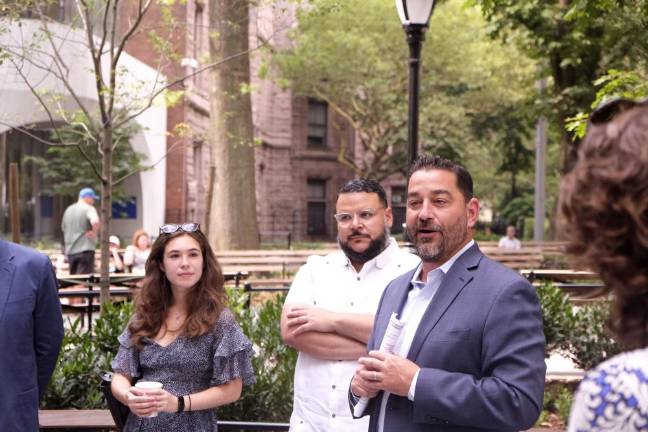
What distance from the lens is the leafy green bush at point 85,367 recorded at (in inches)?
257

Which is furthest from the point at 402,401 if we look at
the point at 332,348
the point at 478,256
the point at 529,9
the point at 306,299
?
the point at 529,9

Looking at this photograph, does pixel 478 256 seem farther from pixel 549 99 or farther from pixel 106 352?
pixel 549 99

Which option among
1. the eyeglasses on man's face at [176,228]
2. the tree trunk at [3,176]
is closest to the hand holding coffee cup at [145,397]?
the eyeglasses on man's face at [176,228]

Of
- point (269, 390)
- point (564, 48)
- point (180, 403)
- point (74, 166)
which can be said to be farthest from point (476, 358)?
point (74, 166)

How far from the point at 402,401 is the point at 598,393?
5.31ft

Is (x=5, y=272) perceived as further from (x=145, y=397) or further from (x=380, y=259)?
(x=380, y=259)

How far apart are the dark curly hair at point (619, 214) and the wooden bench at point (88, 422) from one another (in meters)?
4.24

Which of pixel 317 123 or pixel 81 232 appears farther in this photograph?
pixel 317 123

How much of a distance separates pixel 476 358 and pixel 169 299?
6.45 ft

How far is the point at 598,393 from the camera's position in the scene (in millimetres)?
1526

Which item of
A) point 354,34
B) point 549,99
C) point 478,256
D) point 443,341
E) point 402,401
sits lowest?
point 402,401


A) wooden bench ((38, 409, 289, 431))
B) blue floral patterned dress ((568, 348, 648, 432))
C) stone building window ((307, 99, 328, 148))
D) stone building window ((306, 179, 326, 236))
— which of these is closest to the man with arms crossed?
wooden bench ((38, 409, 289, 431))

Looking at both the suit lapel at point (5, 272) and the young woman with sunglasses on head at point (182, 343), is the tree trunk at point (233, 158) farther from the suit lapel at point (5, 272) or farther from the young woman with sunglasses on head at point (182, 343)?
the suit lapel at point (5, 272)

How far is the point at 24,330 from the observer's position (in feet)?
12.8
